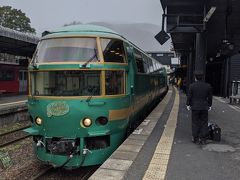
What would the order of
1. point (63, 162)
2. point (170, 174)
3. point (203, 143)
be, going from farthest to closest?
point (203, 143), point (63, 162), point (170, 174)

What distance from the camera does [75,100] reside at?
660 cm

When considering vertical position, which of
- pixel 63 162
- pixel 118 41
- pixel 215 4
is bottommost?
pixel 63 162

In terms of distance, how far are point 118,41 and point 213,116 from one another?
6206mm

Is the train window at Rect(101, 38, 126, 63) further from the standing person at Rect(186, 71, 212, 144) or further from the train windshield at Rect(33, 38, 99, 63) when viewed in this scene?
the standing person at Rect(186, 71, 212, 144)

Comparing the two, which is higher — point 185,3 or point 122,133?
point 185,3

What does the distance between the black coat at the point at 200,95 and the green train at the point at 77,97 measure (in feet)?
4.80

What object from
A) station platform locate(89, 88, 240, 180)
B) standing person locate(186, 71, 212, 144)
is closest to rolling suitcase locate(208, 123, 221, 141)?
station platform locate(89, 88, 240, 180)

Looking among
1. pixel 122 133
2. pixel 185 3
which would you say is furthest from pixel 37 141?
pixel 185 3

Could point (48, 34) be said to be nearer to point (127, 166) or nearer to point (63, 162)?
point (63, 162)

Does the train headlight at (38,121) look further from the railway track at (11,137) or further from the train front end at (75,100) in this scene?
the railway track at (11,137)

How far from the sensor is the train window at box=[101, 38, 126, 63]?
7175mm

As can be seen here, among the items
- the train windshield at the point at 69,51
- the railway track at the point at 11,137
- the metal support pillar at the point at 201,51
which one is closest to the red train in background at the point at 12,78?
the railway track at the point at 11,137

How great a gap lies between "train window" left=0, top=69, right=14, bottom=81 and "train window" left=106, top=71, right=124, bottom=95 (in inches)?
760

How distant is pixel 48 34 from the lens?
25.3 feet
